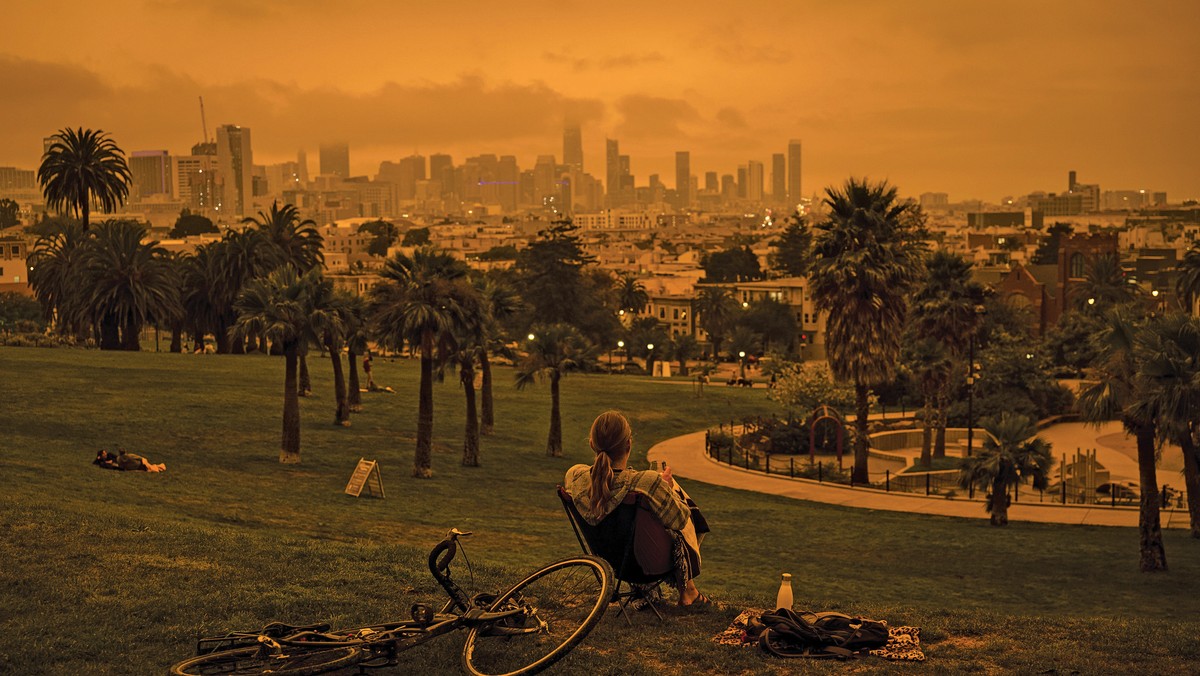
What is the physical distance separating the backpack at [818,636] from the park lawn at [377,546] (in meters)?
0.22

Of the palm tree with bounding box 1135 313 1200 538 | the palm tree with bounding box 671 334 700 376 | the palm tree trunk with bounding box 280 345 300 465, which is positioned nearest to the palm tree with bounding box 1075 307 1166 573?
the palm tree with bounding box 1135 313 1200 538

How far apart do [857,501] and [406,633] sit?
30.8m

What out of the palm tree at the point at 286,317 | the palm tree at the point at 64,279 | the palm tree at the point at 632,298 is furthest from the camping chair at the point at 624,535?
the palm tree at the point at 632,298

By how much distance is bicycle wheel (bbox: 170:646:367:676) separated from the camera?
8.61m

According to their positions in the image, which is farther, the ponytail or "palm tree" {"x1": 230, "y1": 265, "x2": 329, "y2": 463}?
"palm tree" {"x1": 230, "y1": 265, "x2": 329, "y2": 463}

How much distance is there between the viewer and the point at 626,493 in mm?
10117

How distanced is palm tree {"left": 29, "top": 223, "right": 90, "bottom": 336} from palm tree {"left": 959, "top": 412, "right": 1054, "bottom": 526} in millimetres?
46779

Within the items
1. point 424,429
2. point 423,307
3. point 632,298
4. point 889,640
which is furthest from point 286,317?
point 632,298

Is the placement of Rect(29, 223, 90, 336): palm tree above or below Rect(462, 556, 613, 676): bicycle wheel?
above

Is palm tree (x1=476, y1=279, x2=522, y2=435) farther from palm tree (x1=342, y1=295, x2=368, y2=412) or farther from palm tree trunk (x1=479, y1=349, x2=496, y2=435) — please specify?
palm tree (x1=342, y1=295, x2=368, y2=412)

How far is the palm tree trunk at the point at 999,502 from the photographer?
33.1m

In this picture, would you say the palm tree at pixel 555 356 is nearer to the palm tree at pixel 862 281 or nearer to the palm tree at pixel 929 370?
the palm tree at pixel 862 281

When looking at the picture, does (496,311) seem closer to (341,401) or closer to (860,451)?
(341,401)

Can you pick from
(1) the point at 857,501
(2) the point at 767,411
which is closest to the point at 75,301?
(2) the point at 767,411
